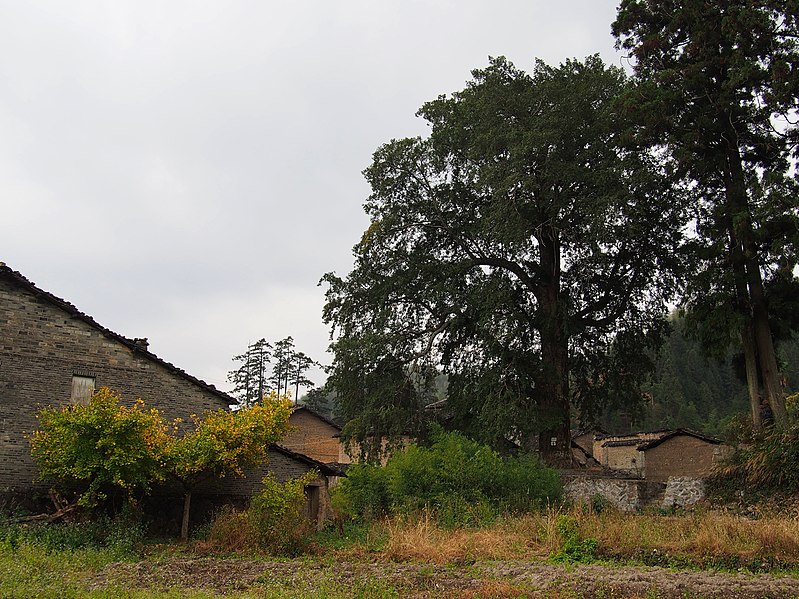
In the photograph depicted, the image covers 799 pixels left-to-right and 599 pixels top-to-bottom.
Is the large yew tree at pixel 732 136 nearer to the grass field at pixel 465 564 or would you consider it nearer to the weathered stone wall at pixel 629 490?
the weathered stone wall at pixel 629 490

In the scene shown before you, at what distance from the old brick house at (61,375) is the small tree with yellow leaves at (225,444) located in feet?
6.18

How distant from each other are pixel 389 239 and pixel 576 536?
1883 centimetres

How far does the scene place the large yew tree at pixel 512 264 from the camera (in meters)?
25.4

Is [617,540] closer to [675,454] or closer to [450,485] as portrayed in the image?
[450,485]

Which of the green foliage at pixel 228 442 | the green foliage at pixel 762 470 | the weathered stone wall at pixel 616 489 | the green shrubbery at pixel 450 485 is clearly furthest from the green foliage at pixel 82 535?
the green foliage at pixel 762 470

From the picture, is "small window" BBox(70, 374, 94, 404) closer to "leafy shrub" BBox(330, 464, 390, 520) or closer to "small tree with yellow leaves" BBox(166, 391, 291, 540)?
"small tree with yellow leaves" BBox(166, 391, 291, 540)

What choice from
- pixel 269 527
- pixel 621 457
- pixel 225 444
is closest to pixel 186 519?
pixel 225 444

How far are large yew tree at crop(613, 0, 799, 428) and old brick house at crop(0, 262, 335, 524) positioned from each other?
583 inches

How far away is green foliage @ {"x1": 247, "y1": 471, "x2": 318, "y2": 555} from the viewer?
15.7 m

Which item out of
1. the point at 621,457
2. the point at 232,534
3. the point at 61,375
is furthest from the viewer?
the point at 621,457

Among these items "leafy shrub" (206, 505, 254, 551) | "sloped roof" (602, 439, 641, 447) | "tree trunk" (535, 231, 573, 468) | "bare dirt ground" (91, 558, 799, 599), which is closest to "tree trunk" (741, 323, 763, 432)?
"tree trunk" (535, 231, 573, 468)

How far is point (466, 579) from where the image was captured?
10.9 metres

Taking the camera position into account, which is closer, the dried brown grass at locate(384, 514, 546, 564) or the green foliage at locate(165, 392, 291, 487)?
the dried brown grass at locate(384, 514, 546, 564)

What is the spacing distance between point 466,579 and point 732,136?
1841cm
